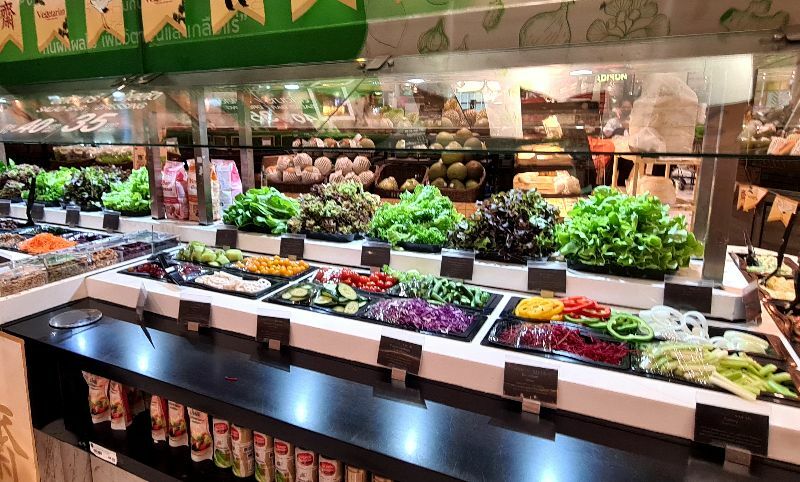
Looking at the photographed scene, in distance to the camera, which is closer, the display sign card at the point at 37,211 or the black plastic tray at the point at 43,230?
the black plastic tray at the point at 43,230

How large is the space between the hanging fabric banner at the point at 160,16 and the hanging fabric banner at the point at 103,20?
0.23 meters

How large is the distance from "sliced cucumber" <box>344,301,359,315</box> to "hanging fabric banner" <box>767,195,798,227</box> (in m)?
1.91

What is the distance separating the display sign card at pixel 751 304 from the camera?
1.90 meters

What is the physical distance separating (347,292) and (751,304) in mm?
1592

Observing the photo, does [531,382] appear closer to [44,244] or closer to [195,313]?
[195,313]

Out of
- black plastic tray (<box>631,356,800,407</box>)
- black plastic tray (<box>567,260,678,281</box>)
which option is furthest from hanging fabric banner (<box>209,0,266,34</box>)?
black plastic tray (<box>631,356,800,407</box>)

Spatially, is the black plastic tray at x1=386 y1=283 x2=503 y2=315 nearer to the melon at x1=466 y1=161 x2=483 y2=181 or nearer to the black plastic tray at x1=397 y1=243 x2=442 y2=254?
the black plastic tray at x1=397 y1=243 x2=442 y2=254

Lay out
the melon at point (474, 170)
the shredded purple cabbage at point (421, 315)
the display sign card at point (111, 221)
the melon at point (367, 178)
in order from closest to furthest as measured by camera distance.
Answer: the shredded purple cabbage at point (421, 315), the melon at point (474, 170), the display sign card at point (111, 221), the melon at point (367, 178)

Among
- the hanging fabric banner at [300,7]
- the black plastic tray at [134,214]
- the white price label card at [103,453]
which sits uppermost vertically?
the hanging fabric banner at [300,7]

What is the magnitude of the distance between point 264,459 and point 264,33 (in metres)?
2.17

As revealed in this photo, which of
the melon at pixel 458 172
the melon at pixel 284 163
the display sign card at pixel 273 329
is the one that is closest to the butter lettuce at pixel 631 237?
the melon at pixel 458 172

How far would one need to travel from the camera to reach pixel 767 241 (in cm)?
440

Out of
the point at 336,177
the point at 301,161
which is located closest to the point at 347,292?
the point at 336,177

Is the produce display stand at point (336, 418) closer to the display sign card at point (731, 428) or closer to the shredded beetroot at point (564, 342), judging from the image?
the display sign card at point (731, 428)
